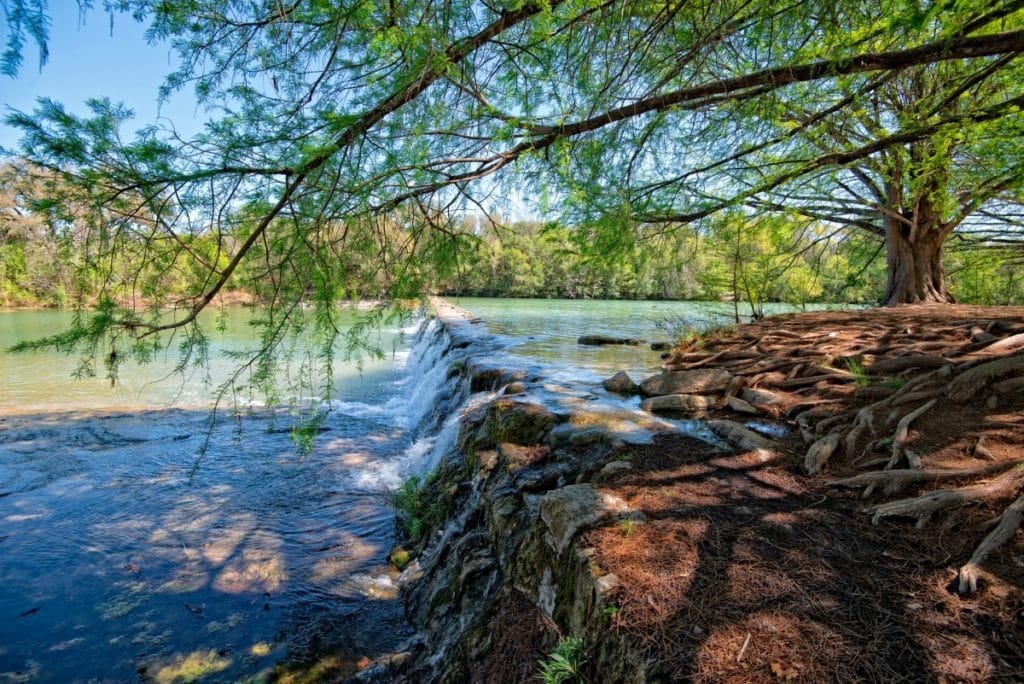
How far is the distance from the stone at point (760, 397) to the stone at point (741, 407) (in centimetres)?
12

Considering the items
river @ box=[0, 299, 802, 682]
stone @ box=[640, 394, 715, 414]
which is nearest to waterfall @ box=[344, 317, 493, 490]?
river @ box=[0, 299, 802, 682]

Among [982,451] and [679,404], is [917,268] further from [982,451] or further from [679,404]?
[982,451]

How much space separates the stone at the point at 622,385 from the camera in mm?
6195

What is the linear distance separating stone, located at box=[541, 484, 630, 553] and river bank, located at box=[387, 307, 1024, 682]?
16mm

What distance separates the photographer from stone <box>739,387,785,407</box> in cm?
502

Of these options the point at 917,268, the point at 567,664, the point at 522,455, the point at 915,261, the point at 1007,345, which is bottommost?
the point at 567,664

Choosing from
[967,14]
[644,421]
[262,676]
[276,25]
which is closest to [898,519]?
[644,421]

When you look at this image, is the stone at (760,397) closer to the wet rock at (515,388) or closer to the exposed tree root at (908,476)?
the exposed tree root at (908,476)

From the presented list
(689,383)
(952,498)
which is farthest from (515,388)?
(952,498)

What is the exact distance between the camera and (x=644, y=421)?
490 cm

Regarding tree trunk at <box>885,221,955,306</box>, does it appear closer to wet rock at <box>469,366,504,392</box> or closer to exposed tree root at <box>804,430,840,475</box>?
exposed tree root at <box>804,430,840,475</box>

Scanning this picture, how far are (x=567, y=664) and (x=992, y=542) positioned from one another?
214 centimetres

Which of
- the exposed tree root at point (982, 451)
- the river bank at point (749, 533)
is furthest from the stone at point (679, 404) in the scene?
the exposed tree root at point (982, 451)

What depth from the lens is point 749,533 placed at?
272 centimetres
